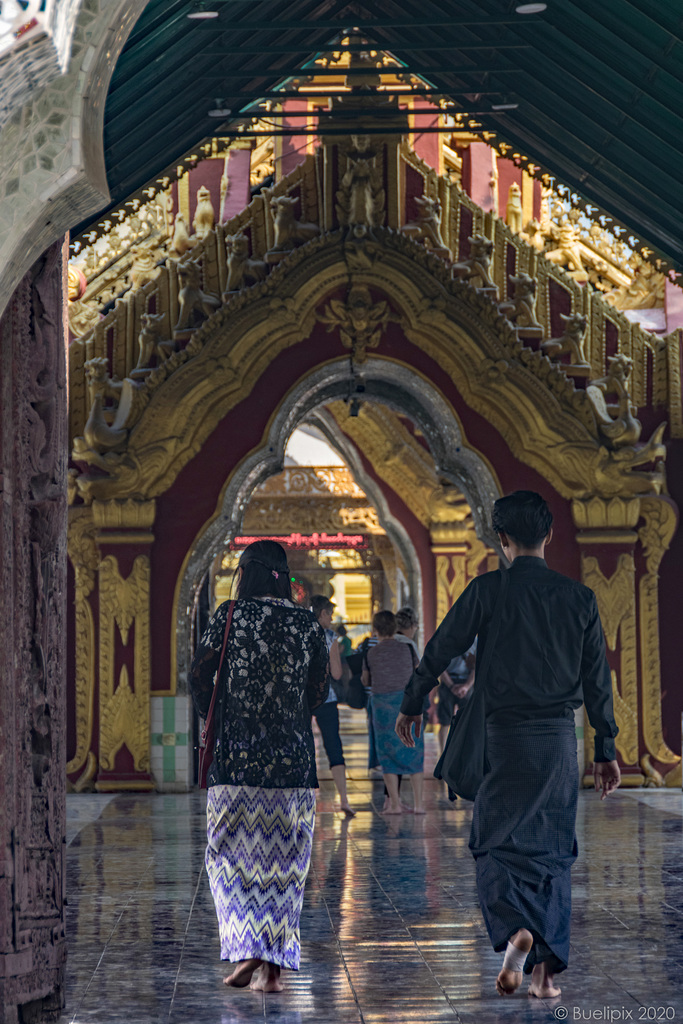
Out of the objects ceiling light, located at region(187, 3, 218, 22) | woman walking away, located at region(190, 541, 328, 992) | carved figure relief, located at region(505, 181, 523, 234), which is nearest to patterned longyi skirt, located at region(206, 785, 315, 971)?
woman walking away, located at region(190, 541, 328, 992)

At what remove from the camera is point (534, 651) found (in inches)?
203

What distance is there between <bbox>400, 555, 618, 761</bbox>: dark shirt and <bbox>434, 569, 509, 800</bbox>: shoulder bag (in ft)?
0.08

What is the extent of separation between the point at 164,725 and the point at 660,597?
452 cm

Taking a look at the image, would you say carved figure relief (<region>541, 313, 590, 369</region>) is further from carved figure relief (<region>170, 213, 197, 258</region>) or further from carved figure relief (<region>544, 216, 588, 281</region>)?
carved figure relief (<region>170, 213, 197, 258</region>)

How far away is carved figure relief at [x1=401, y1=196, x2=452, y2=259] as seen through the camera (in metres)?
11.8

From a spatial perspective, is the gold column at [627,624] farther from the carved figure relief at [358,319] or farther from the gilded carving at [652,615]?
the carved figure relief at [358,319]

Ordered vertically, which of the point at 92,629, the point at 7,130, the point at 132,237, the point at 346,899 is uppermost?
the point at 132,237

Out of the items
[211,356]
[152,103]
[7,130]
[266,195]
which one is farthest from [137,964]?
[266,195]

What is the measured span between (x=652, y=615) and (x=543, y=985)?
24.1 feet

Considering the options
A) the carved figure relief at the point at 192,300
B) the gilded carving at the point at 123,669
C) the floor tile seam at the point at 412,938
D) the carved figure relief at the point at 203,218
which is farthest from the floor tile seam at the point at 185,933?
the carved figure relief at the point at 203,218

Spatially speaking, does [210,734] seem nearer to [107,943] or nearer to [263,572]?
[263,572]

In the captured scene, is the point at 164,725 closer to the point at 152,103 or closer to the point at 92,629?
the point at 92,629

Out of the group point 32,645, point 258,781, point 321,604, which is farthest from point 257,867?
point 321,604

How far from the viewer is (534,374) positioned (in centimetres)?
1187
